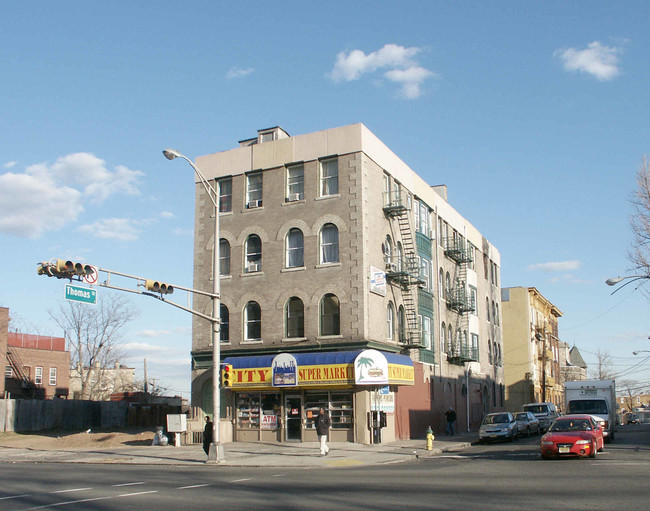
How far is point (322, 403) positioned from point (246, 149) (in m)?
13.9

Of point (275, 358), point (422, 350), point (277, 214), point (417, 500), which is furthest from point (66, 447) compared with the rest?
point (417, 500)

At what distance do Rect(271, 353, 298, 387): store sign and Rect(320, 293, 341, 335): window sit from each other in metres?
2.27

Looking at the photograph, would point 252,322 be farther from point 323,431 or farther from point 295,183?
point 323,431

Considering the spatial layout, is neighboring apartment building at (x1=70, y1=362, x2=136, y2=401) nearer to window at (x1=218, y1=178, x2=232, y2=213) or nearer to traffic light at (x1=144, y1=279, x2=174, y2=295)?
window at (x1=218, y1=178, x2=232, y2=213)

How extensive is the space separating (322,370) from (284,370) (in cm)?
201

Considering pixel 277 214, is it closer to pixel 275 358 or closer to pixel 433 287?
pixel 275 358

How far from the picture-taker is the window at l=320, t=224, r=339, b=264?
33844 mm

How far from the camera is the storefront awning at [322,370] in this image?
3061 centimetres

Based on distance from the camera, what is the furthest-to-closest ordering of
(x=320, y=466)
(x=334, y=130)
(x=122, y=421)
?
(x=122, y=421), (x=334, y=130), (x=320, y=466)

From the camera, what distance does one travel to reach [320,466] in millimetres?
23406

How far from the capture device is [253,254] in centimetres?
3634

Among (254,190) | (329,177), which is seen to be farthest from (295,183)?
(254,190)

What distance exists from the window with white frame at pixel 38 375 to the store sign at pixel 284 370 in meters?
38.4

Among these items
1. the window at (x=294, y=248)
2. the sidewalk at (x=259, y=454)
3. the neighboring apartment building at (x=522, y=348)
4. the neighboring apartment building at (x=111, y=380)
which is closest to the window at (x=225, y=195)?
the window at (x=294, y=248)
